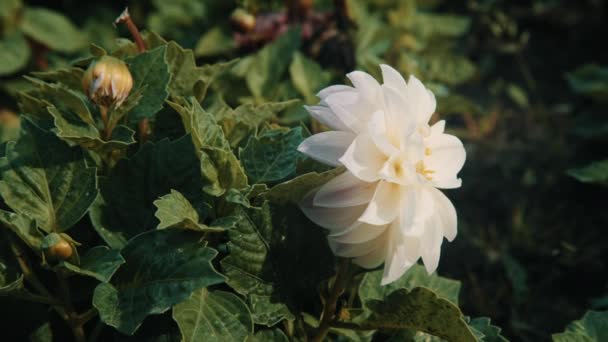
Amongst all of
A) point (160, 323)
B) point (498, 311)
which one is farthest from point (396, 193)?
point (498, 311)

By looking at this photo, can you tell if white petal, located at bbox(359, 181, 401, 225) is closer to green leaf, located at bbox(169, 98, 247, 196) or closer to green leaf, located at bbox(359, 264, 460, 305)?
green leaf, located at bbox(169, 98, 247, 196)

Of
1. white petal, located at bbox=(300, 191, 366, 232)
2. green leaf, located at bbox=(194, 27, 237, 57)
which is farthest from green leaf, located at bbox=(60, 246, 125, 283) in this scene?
green leaf, located at bbox=(194, 27, 237, 57)

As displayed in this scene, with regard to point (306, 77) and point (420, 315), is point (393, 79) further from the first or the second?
point (306, 77)

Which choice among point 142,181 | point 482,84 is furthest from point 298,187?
point 482,84

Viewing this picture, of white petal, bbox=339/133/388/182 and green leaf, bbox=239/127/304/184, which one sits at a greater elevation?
white petal, bbox=339/133/388/182

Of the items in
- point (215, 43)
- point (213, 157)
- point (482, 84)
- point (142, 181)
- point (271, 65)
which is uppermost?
point (213, 157)

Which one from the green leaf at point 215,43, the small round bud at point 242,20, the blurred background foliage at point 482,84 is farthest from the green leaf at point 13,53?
the small round bud at point 242,20

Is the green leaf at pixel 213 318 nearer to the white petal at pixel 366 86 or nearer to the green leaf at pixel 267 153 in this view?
the green leaf at pixel 267 153
